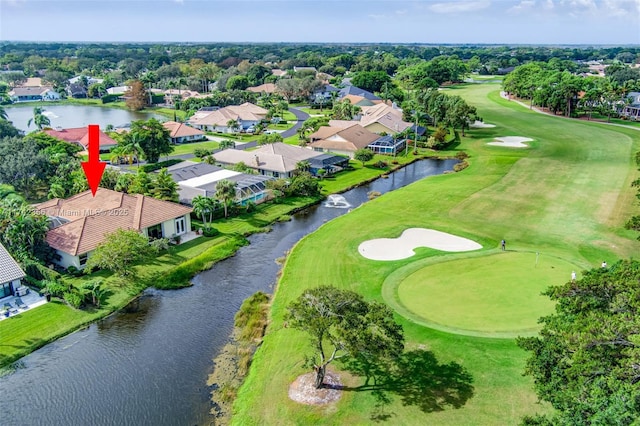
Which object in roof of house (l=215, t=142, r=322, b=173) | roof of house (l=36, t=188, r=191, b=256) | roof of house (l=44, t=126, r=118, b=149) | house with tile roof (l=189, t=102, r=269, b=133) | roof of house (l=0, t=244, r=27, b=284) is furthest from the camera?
house with tile roof (l=189, t=102, r=269, b=133)

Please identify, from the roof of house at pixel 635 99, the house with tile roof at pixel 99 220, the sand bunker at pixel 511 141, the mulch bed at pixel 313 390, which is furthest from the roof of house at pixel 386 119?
the mulch bed at pixel 313 390

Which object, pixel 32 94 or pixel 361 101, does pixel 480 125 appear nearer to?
pixel 361 101

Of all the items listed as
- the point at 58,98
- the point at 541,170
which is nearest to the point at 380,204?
the point at 541,170

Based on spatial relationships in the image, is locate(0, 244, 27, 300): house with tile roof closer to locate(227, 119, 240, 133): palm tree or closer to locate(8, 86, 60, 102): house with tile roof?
locate(227, 119, 240, 133): palm tree

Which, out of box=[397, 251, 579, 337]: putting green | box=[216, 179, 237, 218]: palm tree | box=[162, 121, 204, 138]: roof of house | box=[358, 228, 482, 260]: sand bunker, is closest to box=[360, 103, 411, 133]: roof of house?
box=[162, 121, 204, 138]: roof of house

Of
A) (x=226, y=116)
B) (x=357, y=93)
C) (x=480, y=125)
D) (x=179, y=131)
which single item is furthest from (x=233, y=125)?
(x=480, y=125)

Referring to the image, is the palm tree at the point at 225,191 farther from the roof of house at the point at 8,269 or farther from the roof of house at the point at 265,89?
the roof of house at the point at 265,89
